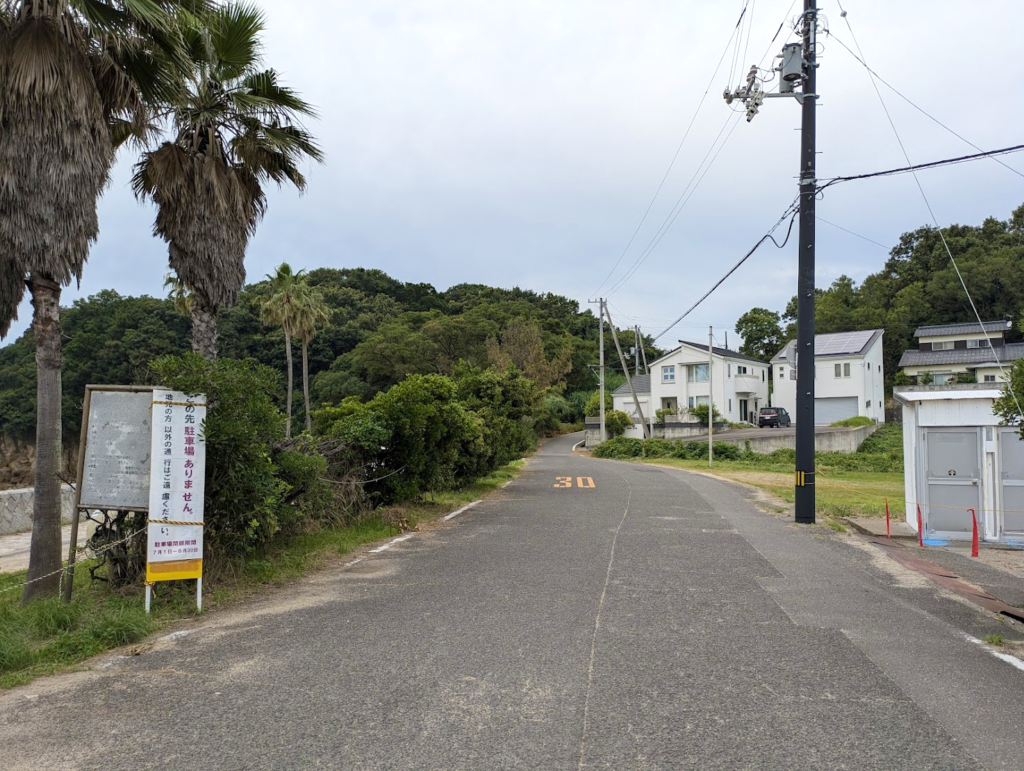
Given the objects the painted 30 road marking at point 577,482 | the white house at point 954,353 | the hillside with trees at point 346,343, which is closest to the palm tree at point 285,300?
the hillside with trees at point 346,343

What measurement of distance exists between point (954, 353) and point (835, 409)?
32.2ft

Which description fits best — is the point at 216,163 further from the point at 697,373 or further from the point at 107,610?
the point at 697,373

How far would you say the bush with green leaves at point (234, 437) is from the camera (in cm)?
749

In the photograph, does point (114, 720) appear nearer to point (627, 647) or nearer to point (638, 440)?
point (627, 647)

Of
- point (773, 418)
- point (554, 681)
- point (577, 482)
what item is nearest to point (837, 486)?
point (577, 482)

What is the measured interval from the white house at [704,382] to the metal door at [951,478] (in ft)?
140

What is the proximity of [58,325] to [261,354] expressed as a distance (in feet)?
181

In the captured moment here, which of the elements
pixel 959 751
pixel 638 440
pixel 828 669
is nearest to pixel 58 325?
pixel 828 669

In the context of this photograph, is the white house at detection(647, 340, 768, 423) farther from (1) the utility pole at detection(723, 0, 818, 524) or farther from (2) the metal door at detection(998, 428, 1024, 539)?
(2) the metal door at detection(998, 428, 1024, 539)

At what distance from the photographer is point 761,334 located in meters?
79.4

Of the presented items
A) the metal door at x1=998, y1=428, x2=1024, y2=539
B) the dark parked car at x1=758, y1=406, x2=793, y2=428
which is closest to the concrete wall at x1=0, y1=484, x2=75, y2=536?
the metal door at x1=998, y1=428, x2=1024, y2=539

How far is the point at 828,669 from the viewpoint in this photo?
5.45 m

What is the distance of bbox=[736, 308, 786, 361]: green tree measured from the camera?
3081 inches

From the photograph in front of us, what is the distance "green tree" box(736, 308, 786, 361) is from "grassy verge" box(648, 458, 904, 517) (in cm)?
4099
